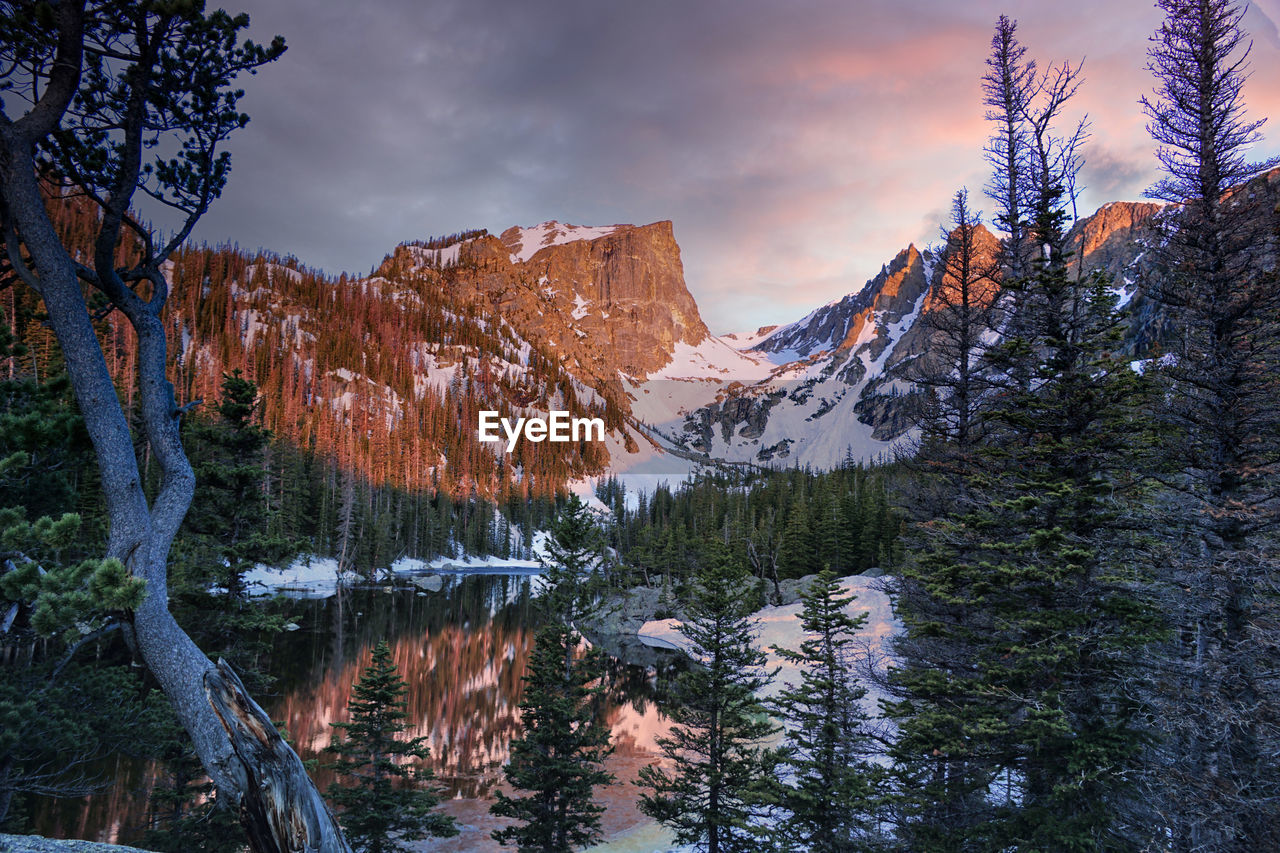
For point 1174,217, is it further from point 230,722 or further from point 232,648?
point 232,648

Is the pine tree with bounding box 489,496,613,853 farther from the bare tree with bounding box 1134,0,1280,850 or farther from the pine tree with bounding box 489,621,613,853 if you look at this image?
the bare tree with bounding box 1134,0,1280,850

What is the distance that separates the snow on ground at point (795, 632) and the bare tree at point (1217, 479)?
53.5 feet

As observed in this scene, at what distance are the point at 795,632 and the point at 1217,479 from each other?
30.0 meters

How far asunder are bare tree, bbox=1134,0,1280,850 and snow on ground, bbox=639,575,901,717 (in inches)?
642

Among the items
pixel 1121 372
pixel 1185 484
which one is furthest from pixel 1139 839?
pixel 1121 372

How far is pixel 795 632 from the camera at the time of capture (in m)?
35.5

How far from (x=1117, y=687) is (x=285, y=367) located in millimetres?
119143

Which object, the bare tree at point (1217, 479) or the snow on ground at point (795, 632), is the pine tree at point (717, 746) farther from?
the snow on ground at point (795, 632)

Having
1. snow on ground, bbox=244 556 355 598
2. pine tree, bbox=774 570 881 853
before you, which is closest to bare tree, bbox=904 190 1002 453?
pine tree, bbox=774 570 881 853

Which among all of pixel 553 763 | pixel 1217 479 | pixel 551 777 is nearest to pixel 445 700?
pixel 551 777

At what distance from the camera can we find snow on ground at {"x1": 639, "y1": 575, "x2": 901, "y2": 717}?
27102 millimetres

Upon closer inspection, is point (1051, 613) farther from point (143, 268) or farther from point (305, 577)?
point (305, 577)

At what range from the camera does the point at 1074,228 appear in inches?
458

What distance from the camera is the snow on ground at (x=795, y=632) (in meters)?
27.1
